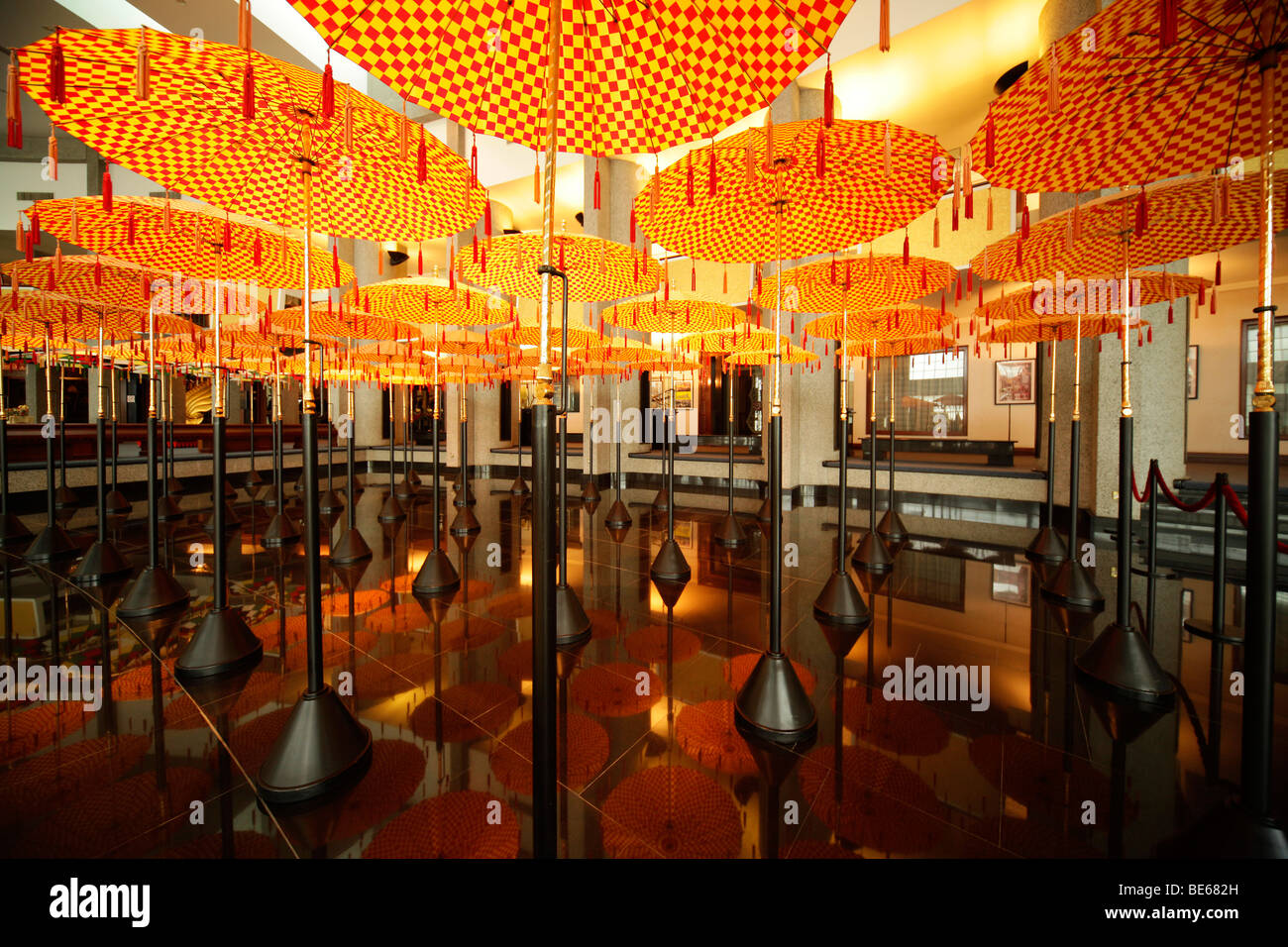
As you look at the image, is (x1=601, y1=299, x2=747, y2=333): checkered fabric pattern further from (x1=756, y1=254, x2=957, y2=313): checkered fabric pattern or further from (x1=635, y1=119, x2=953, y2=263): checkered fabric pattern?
(x1=635, y1=119, x2=953, y2=263): checkered fabric pattern

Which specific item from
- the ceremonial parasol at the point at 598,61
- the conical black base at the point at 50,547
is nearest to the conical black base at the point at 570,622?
the ceremonial parasol at the point at 598,61

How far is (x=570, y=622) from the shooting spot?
2.96 meters

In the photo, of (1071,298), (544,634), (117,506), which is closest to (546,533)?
(544,634)

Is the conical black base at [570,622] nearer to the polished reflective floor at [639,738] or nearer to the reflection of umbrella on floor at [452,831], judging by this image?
the polished reflective floor at [639,738]

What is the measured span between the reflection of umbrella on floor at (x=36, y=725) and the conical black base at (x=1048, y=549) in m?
6.77

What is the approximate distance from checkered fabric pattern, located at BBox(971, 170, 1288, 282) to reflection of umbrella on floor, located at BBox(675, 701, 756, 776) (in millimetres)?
2828

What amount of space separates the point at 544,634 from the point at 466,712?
5.32 feet

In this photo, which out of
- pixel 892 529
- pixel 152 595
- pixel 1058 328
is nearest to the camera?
pixel 152 595

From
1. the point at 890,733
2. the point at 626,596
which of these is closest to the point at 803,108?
the point at 626,596

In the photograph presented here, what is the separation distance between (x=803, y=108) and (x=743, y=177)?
8.10m

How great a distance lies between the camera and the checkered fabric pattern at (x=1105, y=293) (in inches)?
119

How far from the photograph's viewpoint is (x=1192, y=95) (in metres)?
1.78

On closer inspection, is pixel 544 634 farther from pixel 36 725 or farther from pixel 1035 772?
pixel 36 725

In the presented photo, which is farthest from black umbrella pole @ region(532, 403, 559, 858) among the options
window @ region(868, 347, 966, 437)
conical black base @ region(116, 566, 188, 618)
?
window @ region(868, 347, 966, 437)
